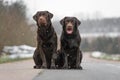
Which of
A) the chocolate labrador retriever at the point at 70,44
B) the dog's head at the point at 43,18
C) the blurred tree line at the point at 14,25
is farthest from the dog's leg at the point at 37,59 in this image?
the blurred tree line at the point at 14,25

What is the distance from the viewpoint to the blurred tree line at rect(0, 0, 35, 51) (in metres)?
41.1

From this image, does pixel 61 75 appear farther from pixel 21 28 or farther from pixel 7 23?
pixel 21 28

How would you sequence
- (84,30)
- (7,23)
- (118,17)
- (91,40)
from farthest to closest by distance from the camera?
(91,40) → (84,30) → (118,17) → (7,23)

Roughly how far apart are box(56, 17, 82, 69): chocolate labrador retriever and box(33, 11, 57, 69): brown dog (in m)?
0.27

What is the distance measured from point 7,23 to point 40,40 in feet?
98.7

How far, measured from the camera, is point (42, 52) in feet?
46.3

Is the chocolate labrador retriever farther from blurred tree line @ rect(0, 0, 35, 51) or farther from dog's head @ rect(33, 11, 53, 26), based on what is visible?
blurred tree line @ rect(0, 0, 35, 51)

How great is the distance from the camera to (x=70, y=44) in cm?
1407

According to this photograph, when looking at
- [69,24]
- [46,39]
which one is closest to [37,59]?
[46,39]

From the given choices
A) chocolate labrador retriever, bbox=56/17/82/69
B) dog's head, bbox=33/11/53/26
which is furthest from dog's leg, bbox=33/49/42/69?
dog's head, bbox=33/11/53/26

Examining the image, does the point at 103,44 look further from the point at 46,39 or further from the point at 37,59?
the point at 46,39

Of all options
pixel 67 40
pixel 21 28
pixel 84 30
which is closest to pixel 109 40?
pixel 84 30

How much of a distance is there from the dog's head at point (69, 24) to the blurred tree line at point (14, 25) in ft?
81.5

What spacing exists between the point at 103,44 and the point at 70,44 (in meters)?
129
